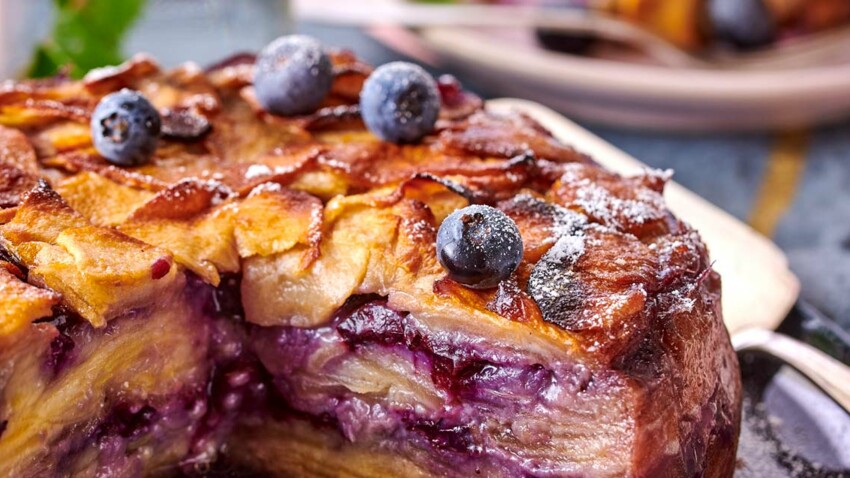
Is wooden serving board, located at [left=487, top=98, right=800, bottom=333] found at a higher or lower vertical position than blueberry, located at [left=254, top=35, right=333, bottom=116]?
lower

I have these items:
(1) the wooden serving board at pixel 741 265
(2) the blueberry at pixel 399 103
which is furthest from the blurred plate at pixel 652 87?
(2) the blueberry at pixel 399 103

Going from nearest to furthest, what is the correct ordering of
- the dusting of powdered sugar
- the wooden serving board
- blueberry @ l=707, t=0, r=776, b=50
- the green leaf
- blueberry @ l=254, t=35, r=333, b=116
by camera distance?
the dusting of powdered sugar → blueberry @ l=254, t=35, r=333, b=116 → the wooden serving board → the green leaf → blueberry @ l=707, t=0, r=776, b=50

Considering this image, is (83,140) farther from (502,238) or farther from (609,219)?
(609,219)

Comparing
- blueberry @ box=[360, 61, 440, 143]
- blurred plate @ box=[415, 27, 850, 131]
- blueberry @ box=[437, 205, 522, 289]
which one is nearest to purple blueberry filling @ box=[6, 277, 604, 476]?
blueberry @ box=[437, 205, 522, 289]

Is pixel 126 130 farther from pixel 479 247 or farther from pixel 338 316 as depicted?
pixel 479 247

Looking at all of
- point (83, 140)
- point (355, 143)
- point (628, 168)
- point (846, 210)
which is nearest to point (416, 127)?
point (355, 143)

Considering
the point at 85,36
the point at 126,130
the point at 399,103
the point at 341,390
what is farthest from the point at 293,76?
the point at 85,36

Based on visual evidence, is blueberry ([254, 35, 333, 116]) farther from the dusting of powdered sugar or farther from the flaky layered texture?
the dusting of powdered sugar
